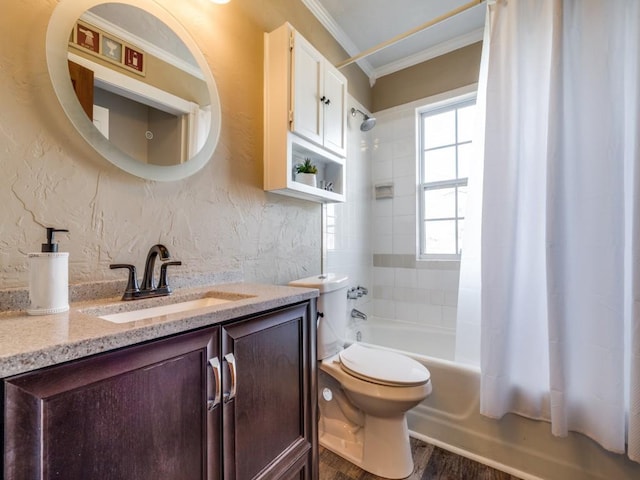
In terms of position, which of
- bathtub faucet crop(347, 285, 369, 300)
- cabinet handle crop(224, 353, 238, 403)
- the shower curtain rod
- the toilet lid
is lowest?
the toilet lid

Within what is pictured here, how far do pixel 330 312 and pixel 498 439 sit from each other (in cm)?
102

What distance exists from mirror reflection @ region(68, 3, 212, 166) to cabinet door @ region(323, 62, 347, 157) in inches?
29.1

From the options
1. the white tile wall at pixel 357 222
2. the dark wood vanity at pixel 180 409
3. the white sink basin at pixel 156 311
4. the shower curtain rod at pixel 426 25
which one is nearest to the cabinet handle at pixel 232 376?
the dark wood vanity at pixel 180 409

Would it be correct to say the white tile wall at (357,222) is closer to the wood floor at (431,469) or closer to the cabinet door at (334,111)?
the cabinet door at (334,111)

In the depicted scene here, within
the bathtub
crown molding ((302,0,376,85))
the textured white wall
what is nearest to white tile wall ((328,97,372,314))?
crown molding ((302,0,376,85))

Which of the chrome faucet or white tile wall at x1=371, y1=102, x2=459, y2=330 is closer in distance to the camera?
the chrome faucet

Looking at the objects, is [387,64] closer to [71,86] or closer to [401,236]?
[401,236]

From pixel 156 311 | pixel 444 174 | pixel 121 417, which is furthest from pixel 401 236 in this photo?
pixel 121 417

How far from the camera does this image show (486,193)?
4.80 feet

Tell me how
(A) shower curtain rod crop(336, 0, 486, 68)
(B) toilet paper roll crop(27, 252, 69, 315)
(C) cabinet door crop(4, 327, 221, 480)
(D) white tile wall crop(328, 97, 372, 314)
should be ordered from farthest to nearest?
(D) white tile wall crop(328, 97, 372, 314) < (A) shower curtain rod crop(336, 0, 486, 68) < (B) toilet paper roll crop(27, 252, 69, 315) < (C) cabinet door crop(4, 327, 221, 480)

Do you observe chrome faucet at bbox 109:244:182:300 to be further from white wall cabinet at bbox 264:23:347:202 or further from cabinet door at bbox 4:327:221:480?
white wall cabinet at bbox 264:23:347:202

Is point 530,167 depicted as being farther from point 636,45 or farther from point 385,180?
point 385,180

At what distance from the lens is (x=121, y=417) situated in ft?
1.87

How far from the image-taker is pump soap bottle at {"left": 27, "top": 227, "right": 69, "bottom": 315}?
27.6 inches
